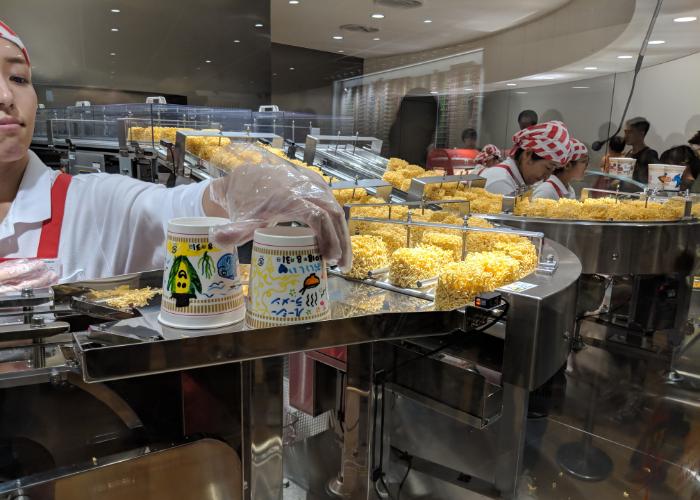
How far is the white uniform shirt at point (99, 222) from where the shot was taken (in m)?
1.07

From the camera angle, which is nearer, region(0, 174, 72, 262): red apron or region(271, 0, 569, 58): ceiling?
region(0, 174, 72, 262): red apron

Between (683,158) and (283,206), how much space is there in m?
3.83

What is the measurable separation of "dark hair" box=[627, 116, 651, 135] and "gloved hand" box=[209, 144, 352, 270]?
12.9 ft

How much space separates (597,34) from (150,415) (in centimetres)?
432

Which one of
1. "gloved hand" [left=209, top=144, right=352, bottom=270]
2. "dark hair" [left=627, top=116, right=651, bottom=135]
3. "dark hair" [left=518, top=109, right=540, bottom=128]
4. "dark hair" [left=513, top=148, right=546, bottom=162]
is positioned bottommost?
"gloved hand" [left=209, top=144, right=352, bottom=270]

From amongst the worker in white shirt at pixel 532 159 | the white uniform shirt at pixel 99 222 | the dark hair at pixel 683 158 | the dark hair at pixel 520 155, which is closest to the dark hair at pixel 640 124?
the dark hair at pixel 683 158

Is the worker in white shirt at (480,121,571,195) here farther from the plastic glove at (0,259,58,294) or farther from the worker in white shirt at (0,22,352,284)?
the plastic glove at (0,259,58,294)

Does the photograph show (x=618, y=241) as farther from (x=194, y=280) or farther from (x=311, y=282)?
(x=194, y=280)

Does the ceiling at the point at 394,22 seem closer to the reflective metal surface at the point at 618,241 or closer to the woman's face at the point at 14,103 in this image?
the reflective metal surface at the point at 618,241

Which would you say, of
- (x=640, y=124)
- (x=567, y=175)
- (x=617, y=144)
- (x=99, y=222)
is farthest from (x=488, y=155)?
(x=99, y=222)

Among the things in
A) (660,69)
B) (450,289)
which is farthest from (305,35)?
(450,289)

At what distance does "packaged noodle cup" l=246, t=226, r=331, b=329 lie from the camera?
1.86 feet

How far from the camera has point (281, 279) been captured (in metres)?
0.57

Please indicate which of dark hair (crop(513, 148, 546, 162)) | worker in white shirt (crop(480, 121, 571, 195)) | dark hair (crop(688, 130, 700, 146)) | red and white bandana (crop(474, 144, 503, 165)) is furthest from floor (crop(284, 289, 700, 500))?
red and white bandana (crop(474, 144, 503, 165))
